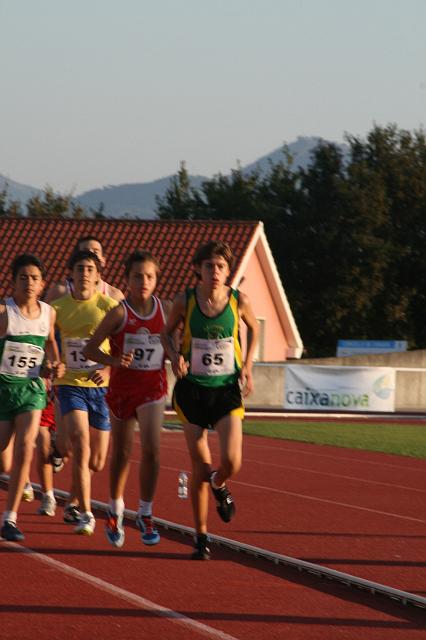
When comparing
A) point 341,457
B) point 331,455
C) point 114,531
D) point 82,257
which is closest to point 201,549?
point 114,531

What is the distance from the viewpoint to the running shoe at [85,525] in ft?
36.5

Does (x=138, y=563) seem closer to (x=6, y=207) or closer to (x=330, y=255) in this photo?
(x=330, y=255)

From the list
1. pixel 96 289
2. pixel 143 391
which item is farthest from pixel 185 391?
pixel 96 289

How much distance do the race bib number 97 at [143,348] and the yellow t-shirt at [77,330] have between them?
0.89m

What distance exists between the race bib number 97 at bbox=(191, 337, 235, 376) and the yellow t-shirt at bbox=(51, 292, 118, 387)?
4.79ft

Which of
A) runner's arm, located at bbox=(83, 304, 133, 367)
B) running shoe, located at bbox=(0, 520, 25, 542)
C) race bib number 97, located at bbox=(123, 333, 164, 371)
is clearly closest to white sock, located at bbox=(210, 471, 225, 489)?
race bib number 97, located at bbox=(123, 333, 164, 371)

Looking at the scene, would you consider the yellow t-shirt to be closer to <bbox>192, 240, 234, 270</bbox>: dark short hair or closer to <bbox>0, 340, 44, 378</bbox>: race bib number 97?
<bbox>0, 340, 44, 378</bbox>: race bib number 97

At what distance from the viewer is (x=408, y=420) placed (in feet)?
117

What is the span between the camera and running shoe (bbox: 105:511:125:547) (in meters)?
10.5

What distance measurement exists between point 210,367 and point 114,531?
1.37m

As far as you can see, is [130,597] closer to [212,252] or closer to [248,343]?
[248,343]

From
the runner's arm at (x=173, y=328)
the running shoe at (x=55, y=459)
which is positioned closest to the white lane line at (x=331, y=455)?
the running shoe at (x=55, y=459)

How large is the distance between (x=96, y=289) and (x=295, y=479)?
22.4 ft

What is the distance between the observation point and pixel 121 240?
4919cm
